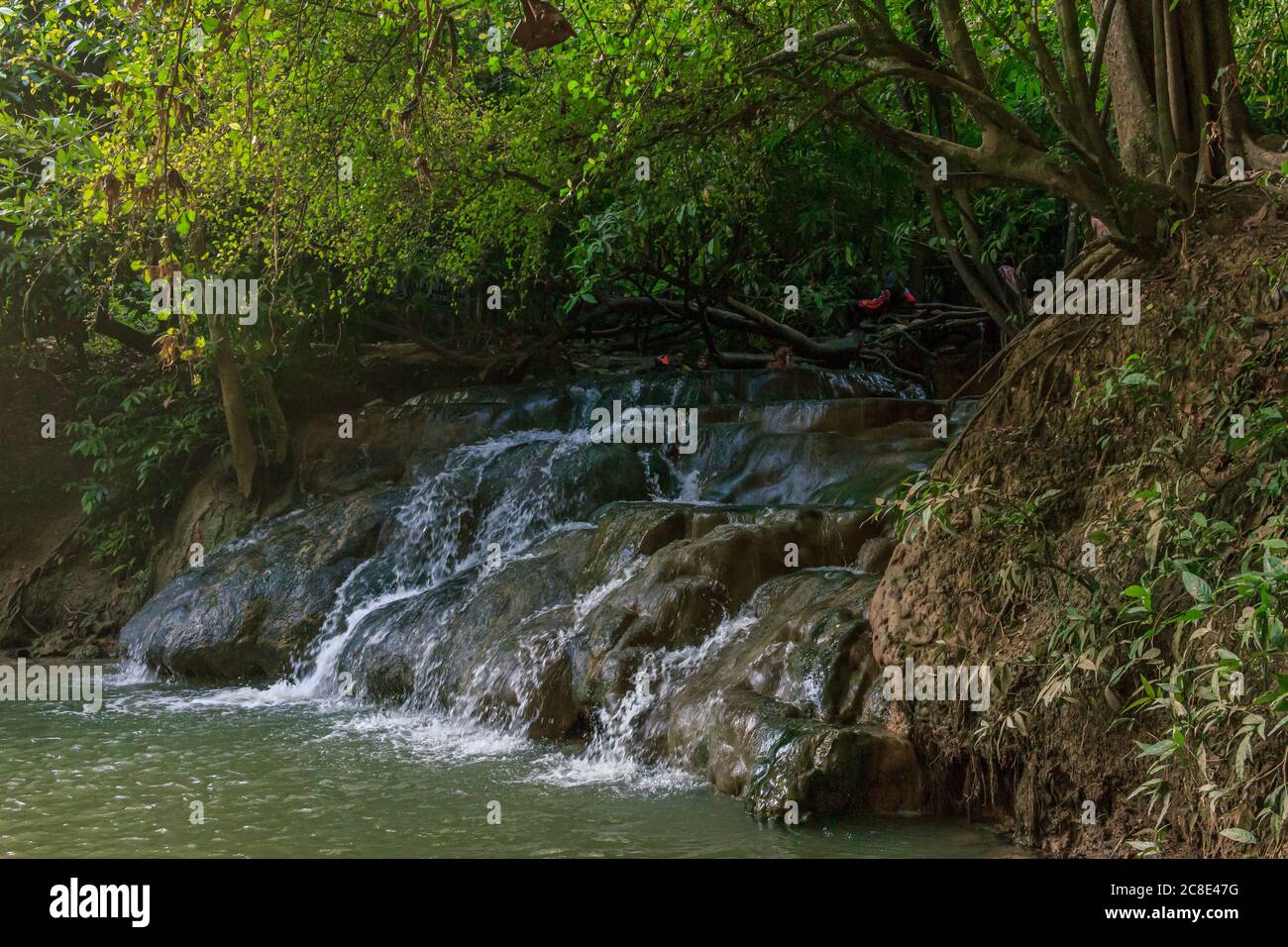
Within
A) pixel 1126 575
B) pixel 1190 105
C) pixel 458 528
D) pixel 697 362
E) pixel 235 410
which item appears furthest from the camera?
pixel 697 362

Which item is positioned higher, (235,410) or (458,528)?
(235,410)

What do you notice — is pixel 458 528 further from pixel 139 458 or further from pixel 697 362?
pixel 697 362

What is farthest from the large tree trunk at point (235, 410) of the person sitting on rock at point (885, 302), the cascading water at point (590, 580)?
the person sitting on rock at point (885, 302)

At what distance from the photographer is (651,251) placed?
13695mm

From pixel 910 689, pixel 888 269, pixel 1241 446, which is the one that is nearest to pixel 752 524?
pixel 910 689

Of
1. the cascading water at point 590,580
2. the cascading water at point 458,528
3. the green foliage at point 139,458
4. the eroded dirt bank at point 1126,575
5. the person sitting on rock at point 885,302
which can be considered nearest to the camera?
the eroded dirt bank at point 1126,575

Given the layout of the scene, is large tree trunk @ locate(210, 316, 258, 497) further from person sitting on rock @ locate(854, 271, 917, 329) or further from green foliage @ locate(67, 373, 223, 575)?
person sitting on rock @ locate(854, 271, 917, 329)

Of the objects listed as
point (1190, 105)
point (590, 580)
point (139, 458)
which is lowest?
point (590, 580)

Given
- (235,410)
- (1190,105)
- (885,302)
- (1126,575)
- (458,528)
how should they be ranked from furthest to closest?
1. (885,302)
2. (235,410)
3. (458,528)
4. (1190,105)
5. (1126,575)

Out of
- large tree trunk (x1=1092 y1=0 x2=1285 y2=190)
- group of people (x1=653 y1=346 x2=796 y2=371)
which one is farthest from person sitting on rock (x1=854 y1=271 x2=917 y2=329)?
large tree trunk (x1=1092 y1=0 x2=1285 y2=190)

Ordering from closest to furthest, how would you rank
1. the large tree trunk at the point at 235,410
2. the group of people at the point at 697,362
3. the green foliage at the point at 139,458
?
the large tree trunk at the point at 235,410, the green foliage at the point at 139,458, the group of people at the point at 697,362

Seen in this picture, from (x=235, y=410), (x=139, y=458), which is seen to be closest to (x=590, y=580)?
(x=235, y=410)

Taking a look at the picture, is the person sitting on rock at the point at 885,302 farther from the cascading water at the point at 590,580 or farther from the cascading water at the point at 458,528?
the cascading water at the point at 458,528

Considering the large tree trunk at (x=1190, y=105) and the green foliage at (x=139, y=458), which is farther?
the green foliage at (x=139, y=458)
